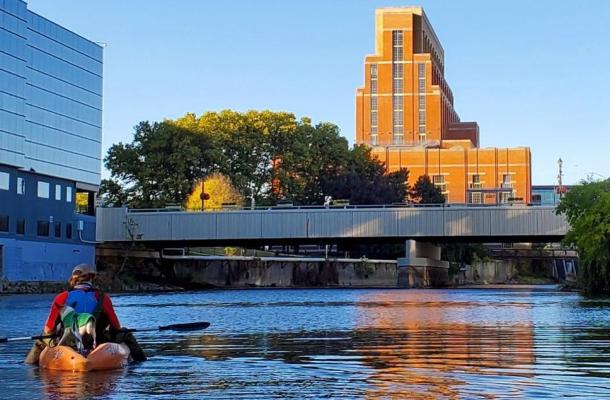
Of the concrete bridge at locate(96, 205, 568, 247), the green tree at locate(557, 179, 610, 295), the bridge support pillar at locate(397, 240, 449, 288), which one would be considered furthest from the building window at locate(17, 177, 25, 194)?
the green tree at locate(557, 179, 610, 295)

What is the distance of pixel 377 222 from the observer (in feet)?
314

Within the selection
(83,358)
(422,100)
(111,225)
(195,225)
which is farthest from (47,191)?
(422,100)

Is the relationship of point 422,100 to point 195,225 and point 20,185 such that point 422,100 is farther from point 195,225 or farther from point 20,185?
point 20,185

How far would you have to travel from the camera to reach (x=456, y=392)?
1375 cm

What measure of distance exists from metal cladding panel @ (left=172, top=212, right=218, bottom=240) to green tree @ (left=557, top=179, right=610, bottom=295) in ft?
136

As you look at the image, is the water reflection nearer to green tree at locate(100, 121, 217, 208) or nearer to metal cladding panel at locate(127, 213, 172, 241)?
metal cladding panel at locate(127, 213, 172, 241)

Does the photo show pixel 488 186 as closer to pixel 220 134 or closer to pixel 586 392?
pixel 220 134

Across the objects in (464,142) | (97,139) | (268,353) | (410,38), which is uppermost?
(410,38)

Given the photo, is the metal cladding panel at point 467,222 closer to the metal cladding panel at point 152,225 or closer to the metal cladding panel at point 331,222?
the metal cladding panel at point 331,222

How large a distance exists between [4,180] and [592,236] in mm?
42724

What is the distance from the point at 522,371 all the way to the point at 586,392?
2.58 m

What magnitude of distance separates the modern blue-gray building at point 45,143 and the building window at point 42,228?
80 mm

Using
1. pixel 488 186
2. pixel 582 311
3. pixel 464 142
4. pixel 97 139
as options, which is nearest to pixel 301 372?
pixel 582 311

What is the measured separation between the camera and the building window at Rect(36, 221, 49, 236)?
81875 mm
